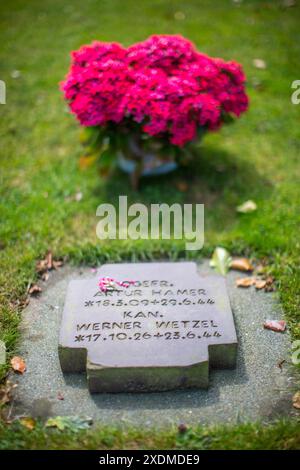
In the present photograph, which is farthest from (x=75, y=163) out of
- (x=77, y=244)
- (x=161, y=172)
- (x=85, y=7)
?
(x=85, y=7)

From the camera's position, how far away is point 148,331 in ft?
8.49

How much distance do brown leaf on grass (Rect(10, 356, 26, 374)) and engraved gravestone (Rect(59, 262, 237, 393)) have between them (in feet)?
0.72

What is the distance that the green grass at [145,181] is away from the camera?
3.31 m

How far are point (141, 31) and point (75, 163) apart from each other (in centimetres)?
233

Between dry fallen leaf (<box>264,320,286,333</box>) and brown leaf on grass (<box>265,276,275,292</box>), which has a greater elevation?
brown leaf on grass (<box>265,276,275,292</box>)

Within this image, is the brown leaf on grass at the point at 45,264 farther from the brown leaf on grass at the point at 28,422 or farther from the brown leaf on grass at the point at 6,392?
the brown leaf on grass at the point at 28,422

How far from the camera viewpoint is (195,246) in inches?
134

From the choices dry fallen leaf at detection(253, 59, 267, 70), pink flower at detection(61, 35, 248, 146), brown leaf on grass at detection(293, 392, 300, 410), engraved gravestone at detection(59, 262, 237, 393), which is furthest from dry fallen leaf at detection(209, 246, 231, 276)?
dry fallen leaf at detection(253, 59, 267, 70)

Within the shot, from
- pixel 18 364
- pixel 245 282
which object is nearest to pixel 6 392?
pixel 18 364

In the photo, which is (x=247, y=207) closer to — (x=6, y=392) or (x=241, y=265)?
(x=241, y=265)

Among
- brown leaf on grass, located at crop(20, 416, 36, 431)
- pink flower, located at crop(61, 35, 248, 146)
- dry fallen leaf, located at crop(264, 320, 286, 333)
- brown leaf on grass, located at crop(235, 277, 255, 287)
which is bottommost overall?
brown leaf on grass, located at crop(20, 416, 36, 431)

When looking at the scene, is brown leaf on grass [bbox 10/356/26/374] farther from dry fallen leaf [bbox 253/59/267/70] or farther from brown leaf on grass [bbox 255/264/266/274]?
dry fallen leaf [bbox 253/59/267/70]

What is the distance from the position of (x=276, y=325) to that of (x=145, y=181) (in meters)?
1.64

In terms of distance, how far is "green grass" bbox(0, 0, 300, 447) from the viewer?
10.9 feet
